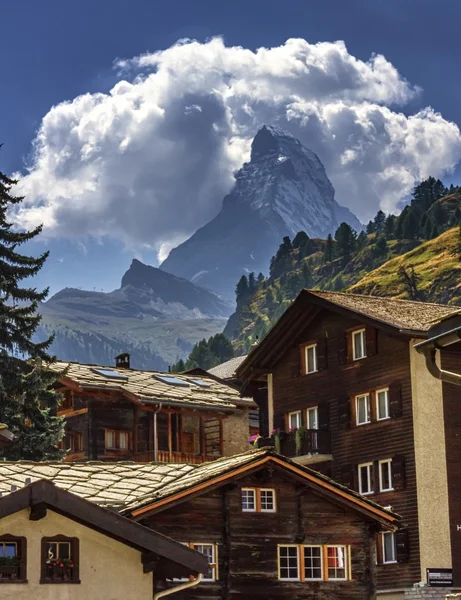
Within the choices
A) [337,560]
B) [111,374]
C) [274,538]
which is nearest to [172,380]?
[111,374]

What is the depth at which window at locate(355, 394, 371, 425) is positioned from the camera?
57.2m

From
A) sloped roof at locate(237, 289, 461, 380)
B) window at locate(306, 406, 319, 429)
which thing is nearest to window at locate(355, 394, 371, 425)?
window at locate(306, 406, 319, 429)

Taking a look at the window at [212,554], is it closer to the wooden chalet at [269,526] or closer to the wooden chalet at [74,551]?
the wooden chalet at [269,526]

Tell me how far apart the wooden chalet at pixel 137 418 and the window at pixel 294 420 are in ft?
19.5

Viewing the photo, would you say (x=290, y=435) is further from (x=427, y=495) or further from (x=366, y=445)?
(x=427, y=495)

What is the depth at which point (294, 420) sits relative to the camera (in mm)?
61938

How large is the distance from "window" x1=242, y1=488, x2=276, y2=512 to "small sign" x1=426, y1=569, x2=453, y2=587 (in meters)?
18.5

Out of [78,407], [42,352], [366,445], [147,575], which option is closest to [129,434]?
[78,407]

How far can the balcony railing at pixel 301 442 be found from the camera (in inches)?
2299

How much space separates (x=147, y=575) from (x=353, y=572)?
37.1 feet

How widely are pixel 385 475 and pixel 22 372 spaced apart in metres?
17.0

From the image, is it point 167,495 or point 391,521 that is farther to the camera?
point 391,521

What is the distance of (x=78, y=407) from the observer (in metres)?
65.9

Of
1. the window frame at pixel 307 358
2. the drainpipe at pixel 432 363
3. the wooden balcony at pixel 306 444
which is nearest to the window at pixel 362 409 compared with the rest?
the wooden balcony at pixel 306 444
